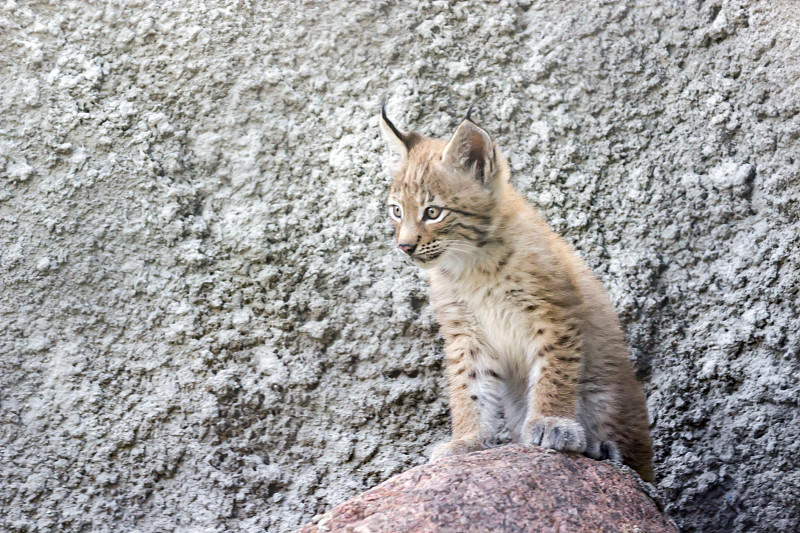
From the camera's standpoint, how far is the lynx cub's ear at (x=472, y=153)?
320 cm

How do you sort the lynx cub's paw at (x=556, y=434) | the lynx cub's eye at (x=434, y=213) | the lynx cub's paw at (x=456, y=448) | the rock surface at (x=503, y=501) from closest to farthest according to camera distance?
the rock surface at (x=503, y=501) → the lynx cub's paw at (x=556, y=434) → the lynx cub's paw at (x=456, y=448) → the lynx cub's eye at (x=434, y=213)

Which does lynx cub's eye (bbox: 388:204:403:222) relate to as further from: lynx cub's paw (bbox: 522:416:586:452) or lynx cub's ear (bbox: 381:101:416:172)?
lynx cub's paw (bbox: 522:416:586:452)

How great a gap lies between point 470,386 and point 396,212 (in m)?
0.80

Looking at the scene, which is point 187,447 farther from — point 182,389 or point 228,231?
point 228,231

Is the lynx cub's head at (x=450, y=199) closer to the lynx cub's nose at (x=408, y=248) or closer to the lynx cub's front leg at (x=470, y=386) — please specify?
the lynx cub's nose at (x=408, y=248)

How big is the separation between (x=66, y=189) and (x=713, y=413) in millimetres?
3358

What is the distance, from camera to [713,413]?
12.6ft

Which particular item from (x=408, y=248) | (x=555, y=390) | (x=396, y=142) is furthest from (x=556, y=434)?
(x=396, y=142)

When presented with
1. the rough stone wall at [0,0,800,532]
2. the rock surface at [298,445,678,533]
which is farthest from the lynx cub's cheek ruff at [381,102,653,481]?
the rough stone wall at [0,0,800,532]

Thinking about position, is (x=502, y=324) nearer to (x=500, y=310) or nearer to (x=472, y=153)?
(x=500, y=310)

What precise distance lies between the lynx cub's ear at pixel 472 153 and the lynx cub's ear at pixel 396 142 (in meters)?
0.24

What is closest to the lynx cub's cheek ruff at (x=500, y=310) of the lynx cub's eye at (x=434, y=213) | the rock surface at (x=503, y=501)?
the lynx cub's eye at (x=434, y=213)

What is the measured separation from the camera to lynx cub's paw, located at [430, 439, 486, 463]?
10.3 feet

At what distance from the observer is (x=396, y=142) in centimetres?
347
